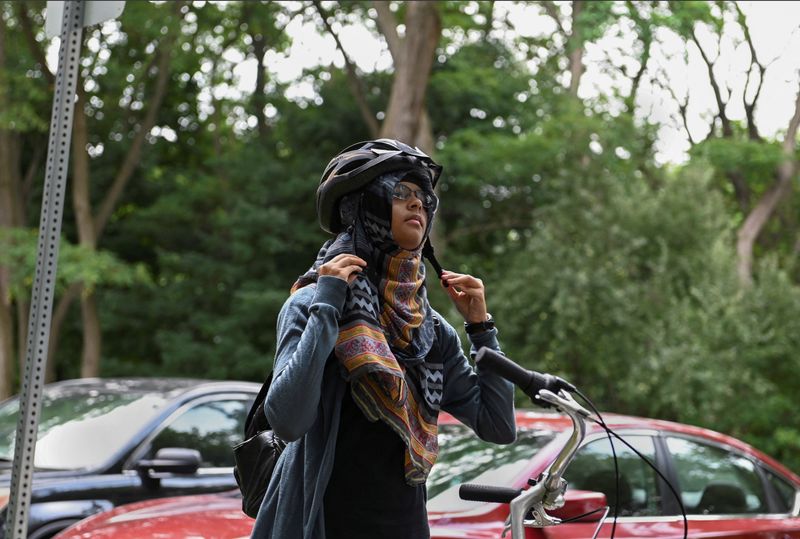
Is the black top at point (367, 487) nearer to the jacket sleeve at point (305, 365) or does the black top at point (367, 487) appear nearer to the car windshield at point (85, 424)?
the jacket sleeve at point (305, 365)

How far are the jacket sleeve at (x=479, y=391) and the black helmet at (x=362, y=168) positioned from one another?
427 mm

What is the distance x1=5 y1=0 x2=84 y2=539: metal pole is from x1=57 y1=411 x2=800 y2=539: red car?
69.8 inches

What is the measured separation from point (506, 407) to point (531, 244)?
12686mm

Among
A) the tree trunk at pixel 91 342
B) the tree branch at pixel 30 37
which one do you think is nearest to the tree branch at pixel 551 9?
the tree branch at pixel 30 37

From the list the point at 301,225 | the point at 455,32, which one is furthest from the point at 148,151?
the point at 455,32

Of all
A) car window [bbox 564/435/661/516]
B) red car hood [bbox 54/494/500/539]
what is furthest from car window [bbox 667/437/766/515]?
red car hood [bbox 54/494/500/539]

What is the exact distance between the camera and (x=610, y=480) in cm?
525

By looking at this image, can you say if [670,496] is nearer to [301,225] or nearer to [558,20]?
[558,20]

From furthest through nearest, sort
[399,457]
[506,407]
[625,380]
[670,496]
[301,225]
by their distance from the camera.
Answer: [301,225], [625,380], [670,496], [506,407], [399,457]

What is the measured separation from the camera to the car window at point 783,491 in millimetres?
5750

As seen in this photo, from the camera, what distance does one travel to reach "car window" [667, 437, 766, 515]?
5465 millimetres

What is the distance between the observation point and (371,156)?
3.03m

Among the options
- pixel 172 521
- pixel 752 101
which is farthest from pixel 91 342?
pixel 172 521

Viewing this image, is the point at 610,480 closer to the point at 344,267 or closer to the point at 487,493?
the point at 487,493
